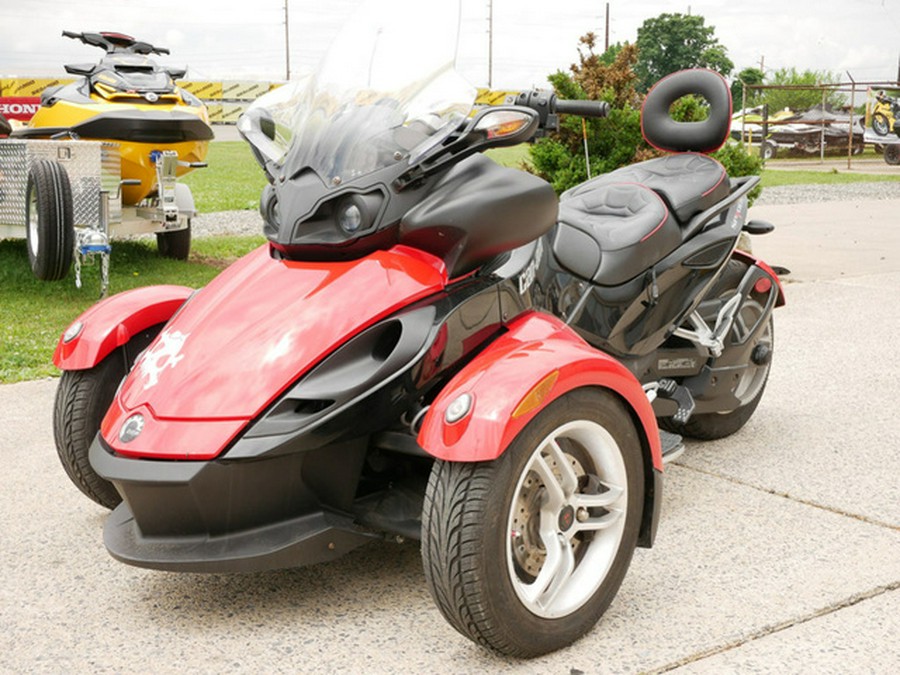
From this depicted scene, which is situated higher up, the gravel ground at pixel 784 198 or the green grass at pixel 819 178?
the gravel ground at pixel 784 198

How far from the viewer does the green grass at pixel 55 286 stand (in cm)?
626

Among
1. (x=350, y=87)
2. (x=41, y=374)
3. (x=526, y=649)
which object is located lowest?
(x=41, y=374)

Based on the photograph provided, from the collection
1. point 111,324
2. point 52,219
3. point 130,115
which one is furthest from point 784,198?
point 111,324

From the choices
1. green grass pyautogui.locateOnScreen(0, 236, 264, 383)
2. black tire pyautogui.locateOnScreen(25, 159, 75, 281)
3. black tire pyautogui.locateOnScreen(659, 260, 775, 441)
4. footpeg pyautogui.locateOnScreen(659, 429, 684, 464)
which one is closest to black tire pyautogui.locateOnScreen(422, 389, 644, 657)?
footpeg pyautogui.locateOnScreen(659, 429, 684, 464)

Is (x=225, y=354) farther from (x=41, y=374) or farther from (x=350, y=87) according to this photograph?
(x=41, y=374)

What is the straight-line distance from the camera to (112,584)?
3271mm

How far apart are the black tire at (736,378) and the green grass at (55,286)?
10.7 feet

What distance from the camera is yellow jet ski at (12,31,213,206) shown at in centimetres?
872

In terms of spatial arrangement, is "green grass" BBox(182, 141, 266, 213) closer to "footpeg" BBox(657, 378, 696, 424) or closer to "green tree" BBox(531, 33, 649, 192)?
"green tree" BBox(531, 33, 649, 192)

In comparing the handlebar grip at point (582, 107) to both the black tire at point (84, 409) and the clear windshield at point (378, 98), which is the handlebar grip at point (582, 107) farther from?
the black tire at point (84, 409)

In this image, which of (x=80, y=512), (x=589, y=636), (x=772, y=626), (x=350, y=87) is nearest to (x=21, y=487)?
(x=80, y=512)

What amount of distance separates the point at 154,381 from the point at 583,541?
1189 mm

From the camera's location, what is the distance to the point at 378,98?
314cm

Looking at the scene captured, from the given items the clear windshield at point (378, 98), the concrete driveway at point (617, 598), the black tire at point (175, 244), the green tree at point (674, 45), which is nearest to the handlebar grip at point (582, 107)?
the clear windshield at point (378, 98)
